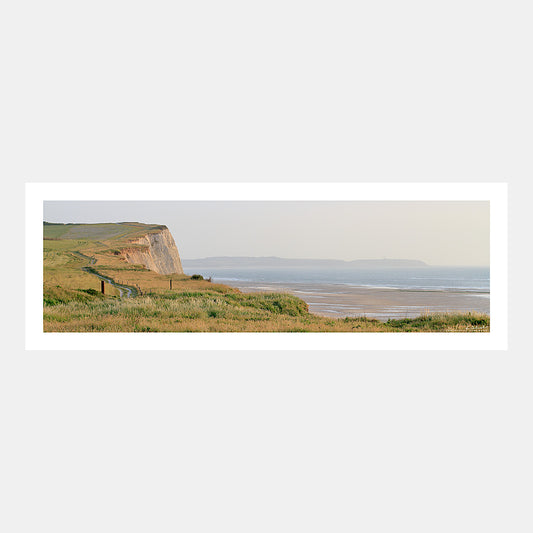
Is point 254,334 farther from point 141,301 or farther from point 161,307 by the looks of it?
point 141,301

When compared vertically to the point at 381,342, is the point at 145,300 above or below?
above

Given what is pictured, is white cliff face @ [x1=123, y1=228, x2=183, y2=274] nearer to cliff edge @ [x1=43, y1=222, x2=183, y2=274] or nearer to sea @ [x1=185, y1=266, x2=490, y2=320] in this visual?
cliff edge @ [x1=43, y1=222, x2=183, y2=274]

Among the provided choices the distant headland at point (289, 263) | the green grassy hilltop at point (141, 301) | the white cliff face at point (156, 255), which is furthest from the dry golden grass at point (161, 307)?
the distant headland at point (289, 263)

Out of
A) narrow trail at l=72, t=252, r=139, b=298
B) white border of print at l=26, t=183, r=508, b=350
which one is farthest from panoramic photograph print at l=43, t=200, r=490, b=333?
white border of print at l=26, t=183, r=508, b=350

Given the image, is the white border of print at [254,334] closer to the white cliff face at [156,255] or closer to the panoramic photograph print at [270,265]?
the panoramic photograph print at [270,265]

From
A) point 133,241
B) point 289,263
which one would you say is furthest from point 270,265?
point 133,241

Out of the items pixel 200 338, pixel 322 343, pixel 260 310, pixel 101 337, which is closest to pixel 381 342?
pixel 322 343

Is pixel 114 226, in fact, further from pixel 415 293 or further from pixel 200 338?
pixel 415 293
